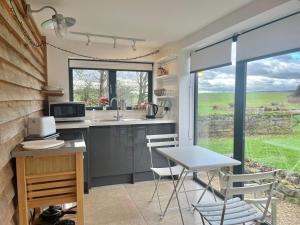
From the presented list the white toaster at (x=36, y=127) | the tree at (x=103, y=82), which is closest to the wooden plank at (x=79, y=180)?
the white toaster at (x=36, y=127)

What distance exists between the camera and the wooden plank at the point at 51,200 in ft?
6.14

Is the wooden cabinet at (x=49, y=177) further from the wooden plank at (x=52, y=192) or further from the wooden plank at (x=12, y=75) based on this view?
the wooden plank at (x=12, y=75)

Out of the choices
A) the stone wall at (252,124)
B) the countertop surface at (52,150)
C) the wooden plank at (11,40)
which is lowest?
the countertop surface at (52,150)

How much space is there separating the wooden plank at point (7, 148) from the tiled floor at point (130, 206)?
118 centimetres

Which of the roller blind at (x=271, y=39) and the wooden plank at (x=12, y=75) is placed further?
the roller blind at (x=271, y=39)

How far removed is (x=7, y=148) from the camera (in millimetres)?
1641

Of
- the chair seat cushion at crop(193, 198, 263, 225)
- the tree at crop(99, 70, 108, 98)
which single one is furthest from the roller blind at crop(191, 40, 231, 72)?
the chair seat cushion at crop(193, 198, 263, 225)

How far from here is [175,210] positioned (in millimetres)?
2725

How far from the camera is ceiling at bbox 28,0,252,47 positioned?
2.26 meters

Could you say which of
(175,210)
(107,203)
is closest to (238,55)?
(175,210)

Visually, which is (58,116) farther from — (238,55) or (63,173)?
(238,55)

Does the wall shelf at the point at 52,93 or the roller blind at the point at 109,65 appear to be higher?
the roller blind at the point at 109,65

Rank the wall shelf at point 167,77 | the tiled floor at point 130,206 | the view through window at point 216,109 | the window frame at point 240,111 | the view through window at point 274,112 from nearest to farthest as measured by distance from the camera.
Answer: the view through window at point 274,112 → the tiled floor at point 130,206 → the window frame at point 240,111 → the view through window at point 216,109 → the wall shelf at point 167,77

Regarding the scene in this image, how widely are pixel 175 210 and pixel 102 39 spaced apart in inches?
107
